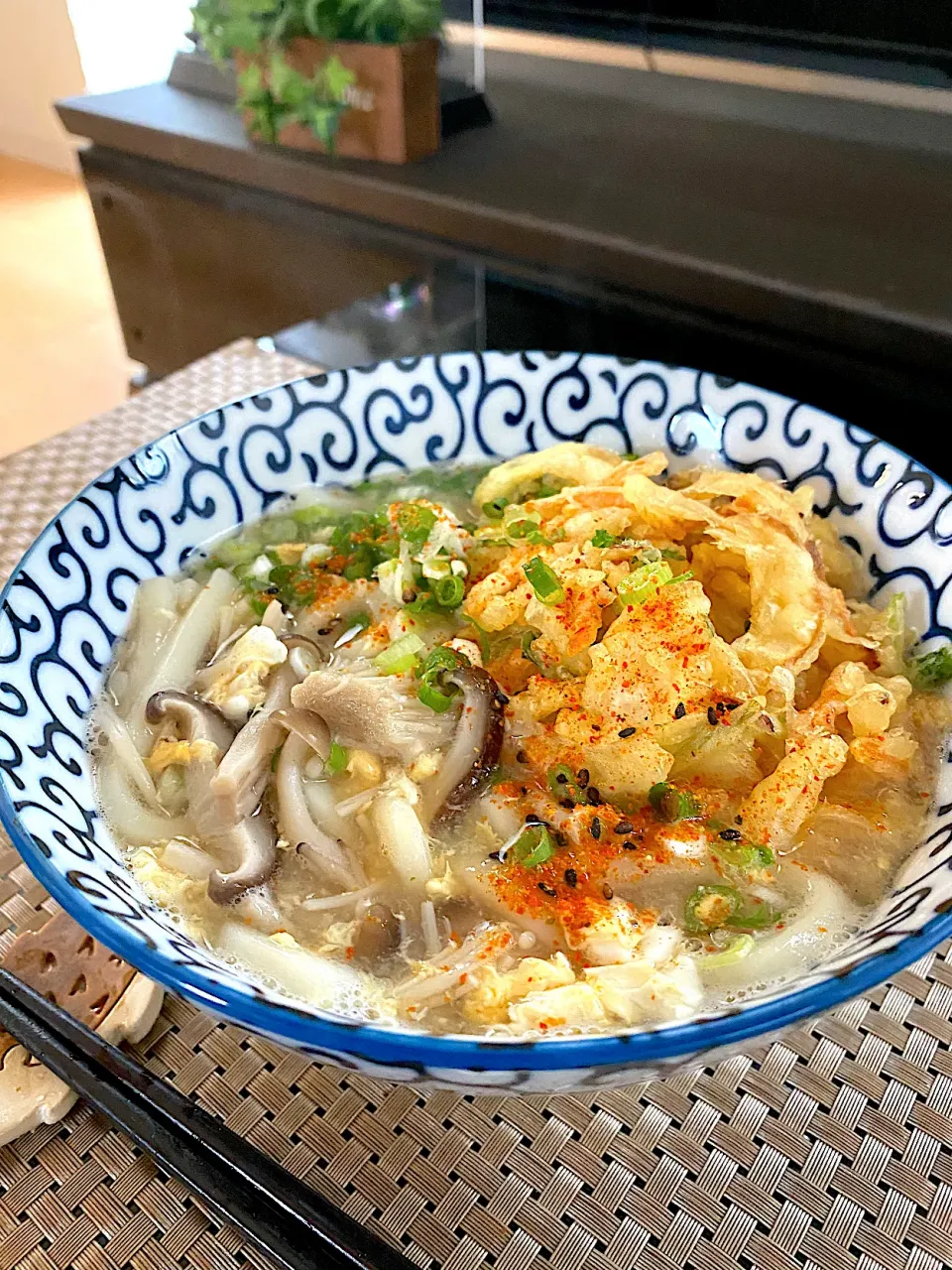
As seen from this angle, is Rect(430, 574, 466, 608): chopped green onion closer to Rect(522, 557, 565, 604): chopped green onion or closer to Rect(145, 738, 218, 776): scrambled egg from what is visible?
Rect(522, 557, 565, 604): chopped green onion

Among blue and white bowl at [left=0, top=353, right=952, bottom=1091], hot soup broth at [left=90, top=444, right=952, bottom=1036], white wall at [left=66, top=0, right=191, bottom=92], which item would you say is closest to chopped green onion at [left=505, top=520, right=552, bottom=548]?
hot soup broth at [left=90, top=444, right=952, bottom=1036]

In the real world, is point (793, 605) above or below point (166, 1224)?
above

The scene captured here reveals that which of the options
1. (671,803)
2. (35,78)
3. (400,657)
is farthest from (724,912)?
(35,78)

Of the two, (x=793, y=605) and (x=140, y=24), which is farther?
(x=140, y=24)

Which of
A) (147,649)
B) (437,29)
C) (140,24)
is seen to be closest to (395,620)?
(147,649)

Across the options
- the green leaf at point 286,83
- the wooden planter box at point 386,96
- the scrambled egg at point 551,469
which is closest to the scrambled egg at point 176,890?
the scrambled egg at point 551,469

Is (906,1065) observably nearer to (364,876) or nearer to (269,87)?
(364,876)
